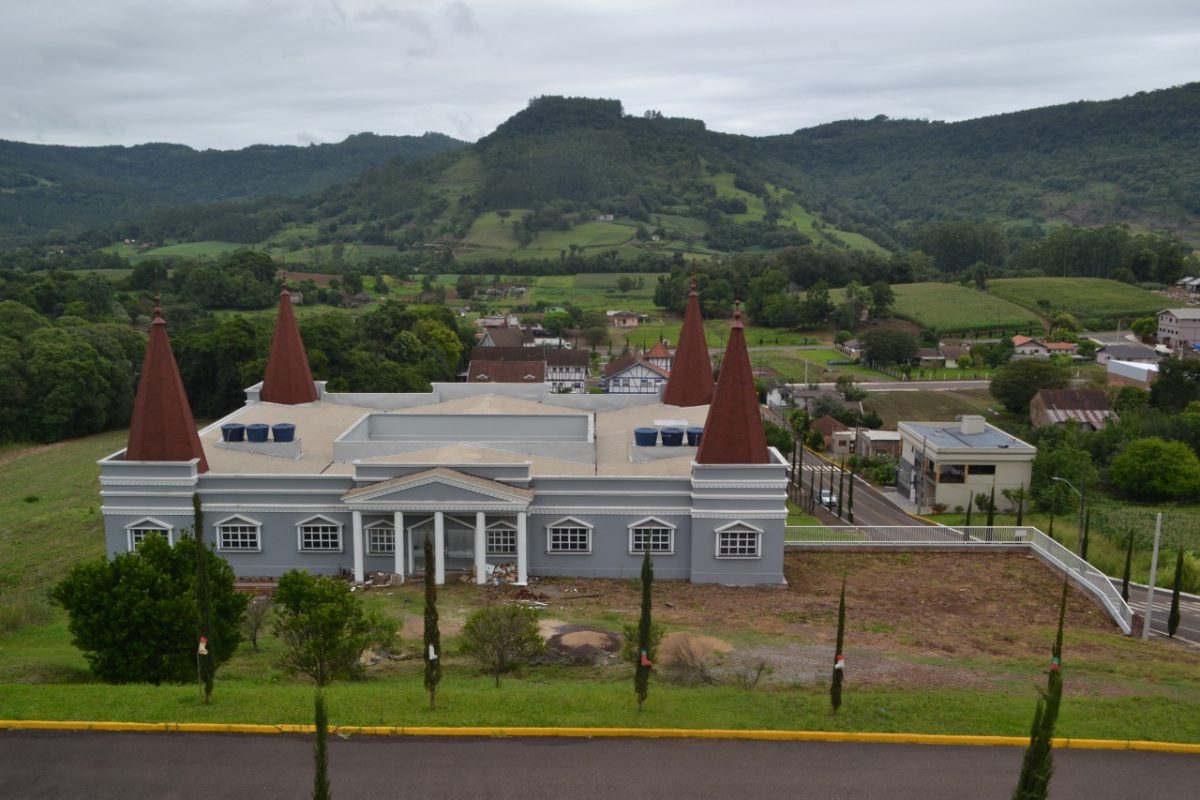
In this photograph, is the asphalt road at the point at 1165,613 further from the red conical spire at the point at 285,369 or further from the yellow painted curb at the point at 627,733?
the red conical spire at the point at 285,369

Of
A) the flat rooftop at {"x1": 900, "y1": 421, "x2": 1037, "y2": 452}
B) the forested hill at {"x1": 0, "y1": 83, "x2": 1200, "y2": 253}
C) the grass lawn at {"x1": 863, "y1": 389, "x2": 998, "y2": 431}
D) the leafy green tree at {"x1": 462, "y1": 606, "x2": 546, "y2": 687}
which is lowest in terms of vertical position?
the grass lawn at {"x1": 863, "y1": 389, "x2": 998, "y2": 431}

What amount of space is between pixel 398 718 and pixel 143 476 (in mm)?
14949

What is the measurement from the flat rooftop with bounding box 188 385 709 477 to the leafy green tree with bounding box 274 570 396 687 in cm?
893

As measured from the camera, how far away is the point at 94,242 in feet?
518

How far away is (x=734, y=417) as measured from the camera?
25.5 meters

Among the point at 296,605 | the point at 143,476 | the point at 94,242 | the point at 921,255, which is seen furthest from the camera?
the point at 94,242

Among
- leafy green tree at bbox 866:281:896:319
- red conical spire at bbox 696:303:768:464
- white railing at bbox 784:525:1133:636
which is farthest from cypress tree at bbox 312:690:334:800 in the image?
leafy green tree at bbox 866:281:896:319

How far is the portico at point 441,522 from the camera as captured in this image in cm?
2525

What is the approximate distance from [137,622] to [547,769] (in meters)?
7.63

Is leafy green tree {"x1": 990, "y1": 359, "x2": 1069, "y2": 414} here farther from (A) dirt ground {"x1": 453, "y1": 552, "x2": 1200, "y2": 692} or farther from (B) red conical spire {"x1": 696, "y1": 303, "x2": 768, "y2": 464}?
(B) red conical spire {"x1": 696, "y1": 303, "x2": 768, "y2": 464}

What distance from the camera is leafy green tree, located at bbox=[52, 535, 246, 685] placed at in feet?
53.0

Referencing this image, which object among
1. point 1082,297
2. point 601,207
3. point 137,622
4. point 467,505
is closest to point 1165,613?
point 467,505

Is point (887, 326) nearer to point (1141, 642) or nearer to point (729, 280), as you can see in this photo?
point (729, 280)

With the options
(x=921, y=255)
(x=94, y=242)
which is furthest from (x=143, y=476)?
(x=94, y=242)
